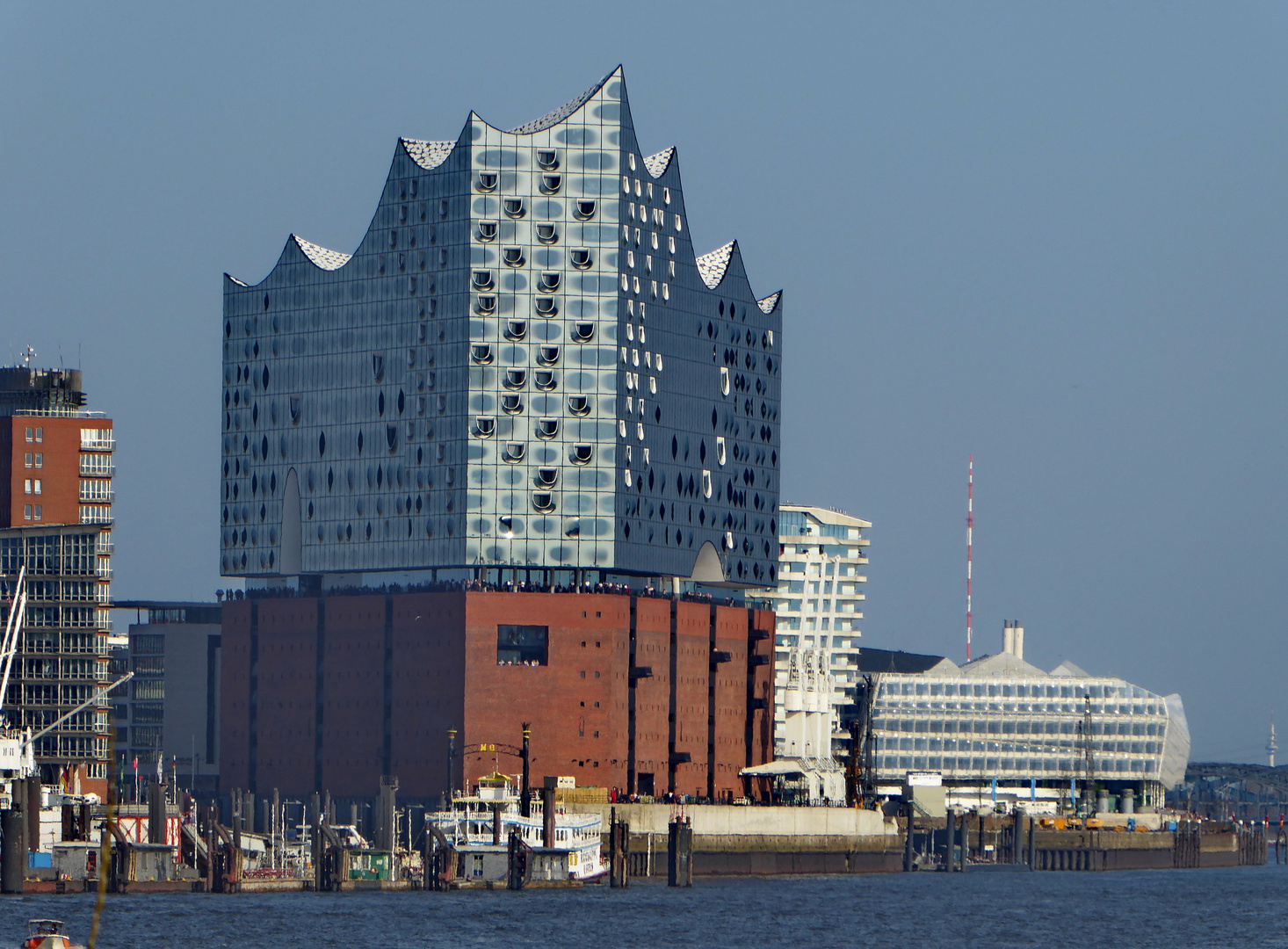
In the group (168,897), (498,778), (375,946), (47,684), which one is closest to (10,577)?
(47,684)

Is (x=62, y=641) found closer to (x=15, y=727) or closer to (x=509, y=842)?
(x=15, y=727)

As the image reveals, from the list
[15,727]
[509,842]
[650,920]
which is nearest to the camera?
[650,920]

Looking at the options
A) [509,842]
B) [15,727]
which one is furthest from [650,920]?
[15,727]

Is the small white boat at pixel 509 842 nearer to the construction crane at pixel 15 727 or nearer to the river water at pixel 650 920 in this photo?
the river water at pixel 650 920

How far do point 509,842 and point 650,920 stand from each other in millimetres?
18014

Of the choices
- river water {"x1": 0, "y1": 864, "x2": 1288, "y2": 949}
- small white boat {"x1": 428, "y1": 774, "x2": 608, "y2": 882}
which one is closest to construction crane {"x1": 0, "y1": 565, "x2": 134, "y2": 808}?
river water {"x1": 0, "y1": 864, "x2": 1288, "y2": 949}

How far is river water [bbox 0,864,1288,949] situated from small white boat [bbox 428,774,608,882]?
1.79m

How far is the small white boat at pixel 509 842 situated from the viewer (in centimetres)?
15512

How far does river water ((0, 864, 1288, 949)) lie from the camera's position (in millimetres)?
122188

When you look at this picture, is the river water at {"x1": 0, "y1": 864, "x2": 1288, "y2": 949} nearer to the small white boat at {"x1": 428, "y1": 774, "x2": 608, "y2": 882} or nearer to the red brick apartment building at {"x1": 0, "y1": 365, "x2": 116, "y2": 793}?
the small white boat at {"x1": 428, "y1": 774, "x2": 608, "y2": 882}

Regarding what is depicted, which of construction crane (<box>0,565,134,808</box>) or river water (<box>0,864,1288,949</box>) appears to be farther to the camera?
construction crane (<box>0,565,134,808</box>)

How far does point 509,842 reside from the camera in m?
154

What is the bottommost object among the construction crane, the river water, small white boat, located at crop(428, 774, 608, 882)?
the river water

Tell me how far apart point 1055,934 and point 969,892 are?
44.5 metres
